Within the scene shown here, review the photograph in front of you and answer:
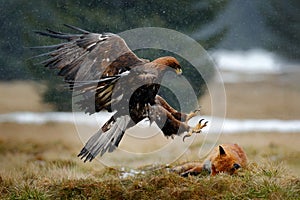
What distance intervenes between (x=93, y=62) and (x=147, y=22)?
309 mm

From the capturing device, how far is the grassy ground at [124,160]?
2420mm

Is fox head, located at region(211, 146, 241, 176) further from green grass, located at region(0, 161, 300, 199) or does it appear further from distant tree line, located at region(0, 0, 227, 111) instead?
distant tree line, located at region(0, 0, 227, 111)

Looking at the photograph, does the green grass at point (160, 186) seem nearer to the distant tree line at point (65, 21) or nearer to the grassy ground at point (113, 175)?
the grassy ground at point (113, 175)

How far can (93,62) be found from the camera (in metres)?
2.46

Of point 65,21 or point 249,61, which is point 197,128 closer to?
point 249,61

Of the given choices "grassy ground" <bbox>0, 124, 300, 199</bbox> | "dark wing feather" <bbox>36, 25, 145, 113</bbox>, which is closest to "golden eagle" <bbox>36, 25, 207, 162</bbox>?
"dark wing feather" <bbox>36, 25, 145, 113</bbox>

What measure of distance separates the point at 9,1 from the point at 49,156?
732mm

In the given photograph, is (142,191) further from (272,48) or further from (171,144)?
(272,48)

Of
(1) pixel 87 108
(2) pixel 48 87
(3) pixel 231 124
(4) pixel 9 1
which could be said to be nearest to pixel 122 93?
(1) pixel 87 108

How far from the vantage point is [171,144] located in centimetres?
252

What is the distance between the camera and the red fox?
2498 millimetres

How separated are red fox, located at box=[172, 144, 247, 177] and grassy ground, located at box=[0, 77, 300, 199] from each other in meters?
0.03

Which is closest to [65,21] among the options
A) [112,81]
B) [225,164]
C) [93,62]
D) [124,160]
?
[93,62]

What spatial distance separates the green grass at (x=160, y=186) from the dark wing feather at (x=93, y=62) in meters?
0.34
